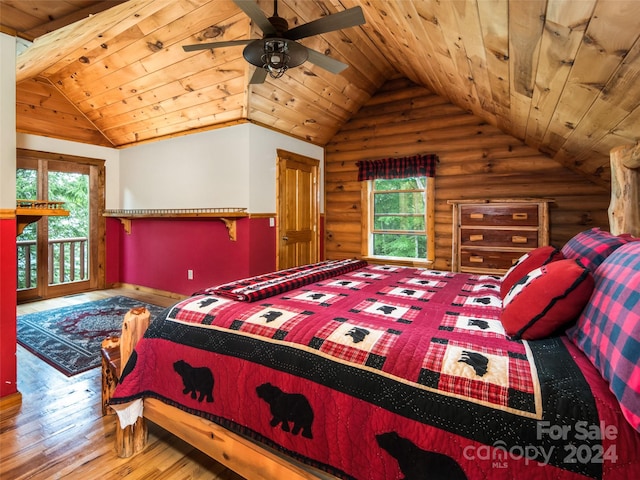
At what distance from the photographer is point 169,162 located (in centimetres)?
461

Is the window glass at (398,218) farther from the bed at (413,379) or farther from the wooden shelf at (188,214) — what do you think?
the bed at (413,379)

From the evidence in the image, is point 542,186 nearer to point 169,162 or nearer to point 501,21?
point 501,21

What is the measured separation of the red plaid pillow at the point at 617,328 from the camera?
812mm

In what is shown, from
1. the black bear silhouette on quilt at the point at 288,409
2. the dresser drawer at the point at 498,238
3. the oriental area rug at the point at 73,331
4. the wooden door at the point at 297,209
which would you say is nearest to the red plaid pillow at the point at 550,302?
the black bear silhouette on quilt at the point at 288,409

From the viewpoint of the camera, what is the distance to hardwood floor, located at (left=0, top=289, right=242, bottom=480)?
1.55 m

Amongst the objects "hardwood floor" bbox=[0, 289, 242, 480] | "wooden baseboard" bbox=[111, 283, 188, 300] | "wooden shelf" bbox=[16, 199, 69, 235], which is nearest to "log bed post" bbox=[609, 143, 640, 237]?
"hardwood floor" bbox=[0, 289, 242, 480]

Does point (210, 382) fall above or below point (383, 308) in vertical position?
below

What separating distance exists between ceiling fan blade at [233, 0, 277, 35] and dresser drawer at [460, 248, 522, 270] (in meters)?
2.94

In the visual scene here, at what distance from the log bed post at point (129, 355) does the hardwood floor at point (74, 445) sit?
1.9 inches

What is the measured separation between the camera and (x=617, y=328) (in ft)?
3.05

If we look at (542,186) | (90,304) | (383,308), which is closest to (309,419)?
(383,308)

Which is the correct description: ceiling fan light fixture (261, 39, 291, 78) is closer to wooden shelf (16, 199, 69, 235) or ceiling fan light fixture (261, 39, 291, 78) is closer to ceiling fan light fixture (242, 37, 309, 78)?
ceiling fan light fixture (242, 37, 309, 78)

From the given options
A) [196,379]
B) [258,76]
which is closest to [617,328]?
[196,379]

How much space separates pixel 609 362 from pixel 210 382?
1368 millimetres
